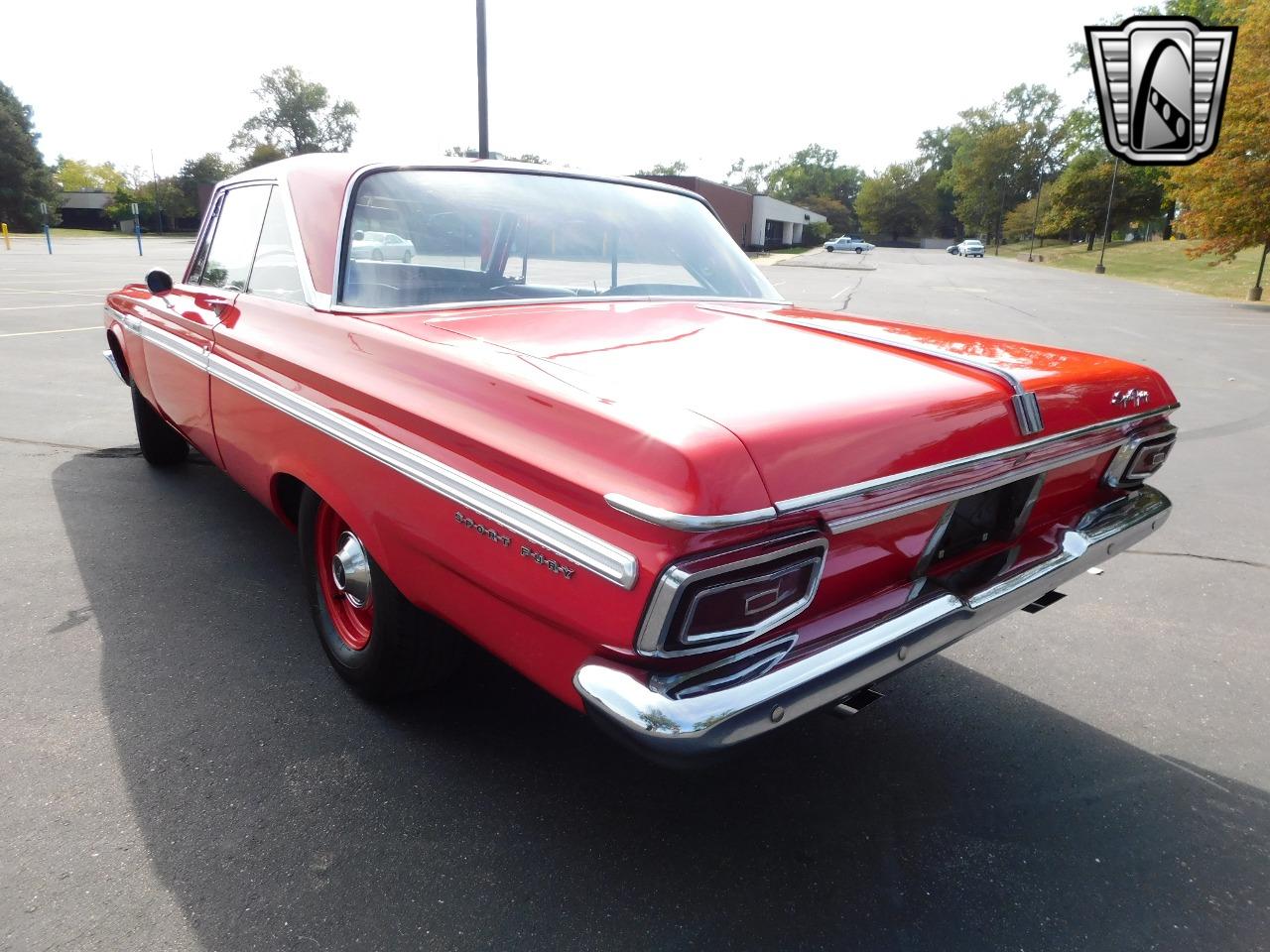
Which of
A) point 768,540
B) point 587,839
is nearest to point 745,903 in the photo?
point 587,839

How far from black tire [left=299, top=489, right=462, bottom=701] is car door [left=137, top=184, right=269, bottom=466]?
865 mm

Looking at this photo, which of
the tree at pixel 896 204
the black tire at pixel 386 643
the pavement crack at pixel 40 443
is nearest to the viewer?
the black tire at pixel 386 643

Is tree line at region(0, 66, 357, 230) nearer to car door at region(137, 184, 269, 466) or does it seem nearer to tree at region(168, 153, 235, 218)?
tree at region(168, 153, 235, 218)

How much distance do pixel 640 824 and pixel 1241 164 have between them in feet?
86.0

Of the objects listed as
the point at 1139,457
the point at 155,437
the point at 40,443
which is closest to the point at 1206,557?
the point at 1139,457

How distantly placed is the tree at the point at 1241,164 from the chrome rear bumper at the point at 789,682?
2484 cm

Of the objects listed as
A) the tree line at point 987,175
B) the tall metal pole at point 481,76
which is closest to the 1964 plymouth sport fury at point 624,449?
the tall metal pole at point 481,76

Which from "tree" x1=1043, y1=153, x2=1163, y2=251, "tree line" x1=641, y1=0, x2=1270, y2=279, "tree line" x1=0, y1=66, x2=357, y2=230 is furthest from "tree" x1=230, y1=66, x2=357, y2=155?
"tree" x1=1043, y1=153, x2=1163, y2=251

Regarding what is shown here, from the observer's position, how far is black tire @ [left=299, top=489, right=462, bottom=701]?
2271 mm

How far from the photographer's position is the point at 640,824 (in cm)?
215

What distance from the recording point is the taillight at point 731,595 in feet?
4.75

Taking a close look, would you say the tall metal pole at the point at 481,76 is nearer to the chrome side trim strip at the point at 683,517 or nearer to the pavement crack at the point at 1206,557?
the pavement crack at the point at 1206,557

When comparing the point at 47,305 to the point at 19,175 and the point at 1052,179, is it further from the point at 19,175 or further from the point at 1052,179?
the point at 1052,179

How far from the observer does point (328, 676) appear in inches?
109
